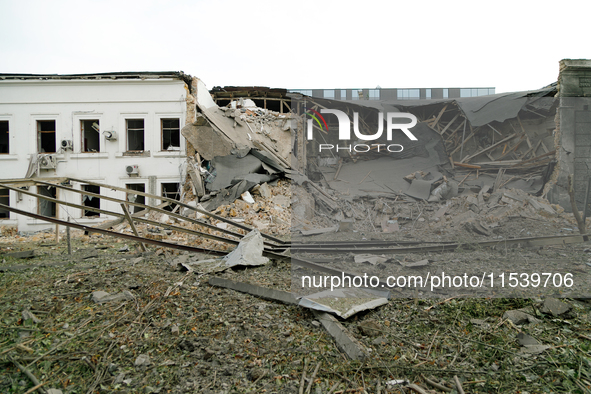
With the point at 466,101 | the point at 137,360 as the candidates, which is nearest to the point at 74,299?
the point at 137,360

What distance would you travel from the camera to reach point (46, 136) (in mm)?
17406

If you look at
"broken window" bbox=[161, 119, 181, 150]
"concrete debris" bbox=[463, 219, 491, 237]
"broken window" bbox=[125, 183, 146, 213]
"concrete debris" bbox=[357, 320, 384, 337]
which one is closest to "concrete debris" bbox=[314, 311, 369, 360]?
"concrete debris" bbox=[357, 320, 384, 337]

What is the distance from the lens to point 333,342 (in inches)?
139

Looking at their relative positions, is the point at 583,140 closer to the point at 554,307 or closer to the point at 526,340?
the point at 554,307

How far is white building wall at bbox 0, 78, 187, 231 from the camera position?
1677 centimetres

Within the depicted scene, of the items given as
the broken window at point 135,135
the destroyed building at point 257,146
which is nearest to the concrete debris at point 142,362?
the destroyed building at point 257,146

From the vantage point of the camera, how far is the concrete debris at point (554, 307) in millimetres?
3972

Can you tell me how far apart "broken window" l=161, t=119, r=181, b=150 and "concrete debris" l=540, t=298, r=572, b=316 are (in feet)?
52.9

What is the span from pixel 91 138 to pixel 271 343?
61.4 feet

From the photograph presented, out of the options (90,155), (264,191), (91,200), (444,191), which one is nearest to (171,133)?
(90,155)

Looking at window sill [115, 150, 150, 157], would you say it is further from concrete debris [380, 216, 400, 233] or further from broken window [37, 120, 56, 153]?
concrete debris [380, 216, 400, 233]

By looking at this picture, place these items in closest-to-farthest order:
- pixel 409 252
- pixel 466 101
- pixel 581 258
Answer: pixel 581 258
pixel 409 252
pixel 466 101

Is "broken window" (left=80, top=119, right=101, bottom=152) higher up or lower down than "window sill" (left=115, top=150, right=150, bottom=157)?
higher up

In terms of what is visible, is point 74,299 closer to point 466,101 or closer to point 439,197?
point 439,197
